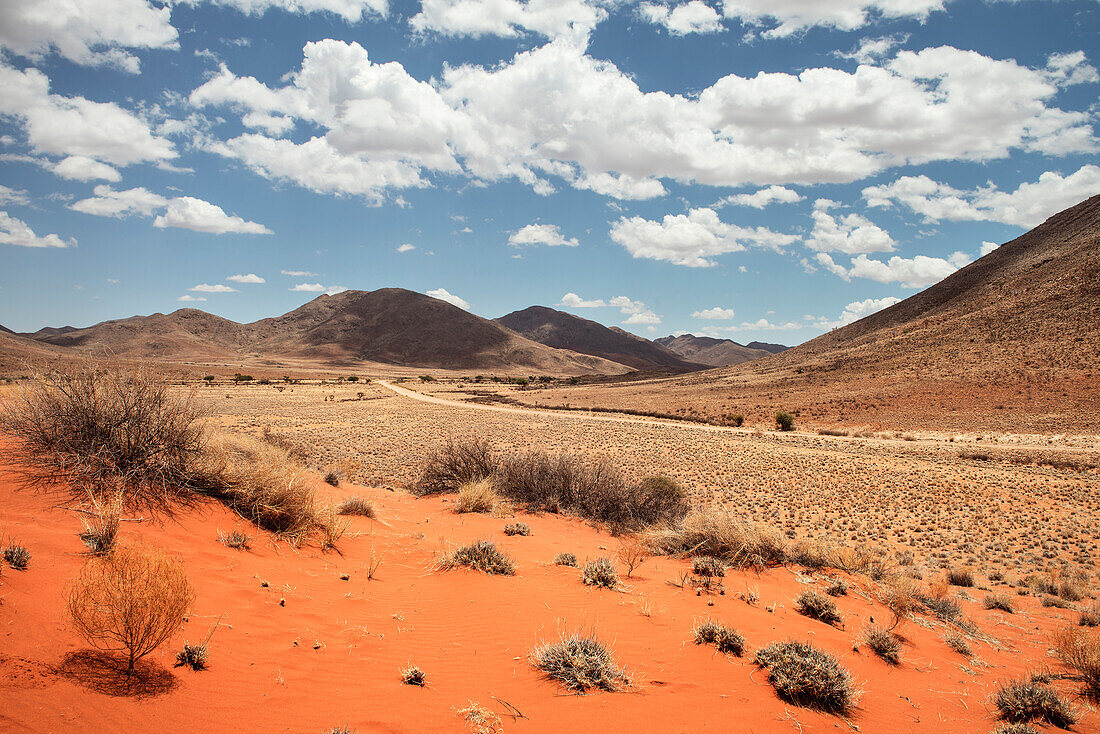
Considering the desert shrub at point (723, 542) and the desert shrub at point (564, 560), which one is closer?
the desert shrub at point (564, 560)

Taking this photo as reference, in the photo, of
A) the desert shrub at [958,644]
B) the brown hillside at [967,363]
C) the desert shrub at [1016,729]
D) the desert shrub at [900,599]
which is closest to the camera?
the desert shrub at [1016,729]

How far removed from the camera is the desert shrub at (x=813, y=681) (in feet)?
15.6

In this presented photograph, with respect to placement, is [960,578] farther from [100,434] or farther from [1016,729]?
[100,434]

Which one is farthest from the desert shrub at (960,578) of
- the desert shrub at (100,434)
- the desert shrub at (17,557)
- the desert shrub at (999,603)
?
the desert shrub at (17,557)

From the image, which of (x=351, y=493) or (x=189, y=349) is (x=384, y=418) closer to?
(x=351, y=493)

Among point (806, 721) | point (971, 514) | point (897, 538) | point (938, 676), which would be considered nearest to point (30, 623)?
point (806, 721)

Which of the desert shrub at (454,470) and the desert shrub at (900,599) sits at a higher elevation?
the desert shrub at (454,470)

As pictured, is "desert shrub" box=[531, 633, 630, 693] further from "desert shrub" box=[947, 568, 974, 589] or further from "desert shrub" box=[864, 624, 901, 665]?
"desert shrub" box=[947, 568, 974, 589]

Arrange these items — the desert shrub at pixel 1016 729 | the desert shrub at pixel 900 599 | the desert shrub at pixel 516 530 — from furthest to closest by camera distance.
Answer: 1. the desert shrub at pixel 516 530
2. the desert shrub at pixel 900 599
3. the desert shrub at pixel 1016 729

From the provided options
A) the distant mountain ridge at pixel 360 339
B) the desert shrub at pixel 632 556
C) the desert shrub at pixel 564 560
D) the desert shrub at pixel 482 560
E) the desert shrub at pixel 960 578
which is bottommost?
the desert shrub at pixel 960 578

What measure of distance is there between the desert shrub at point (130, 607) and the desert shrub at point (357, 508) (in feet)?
20.5

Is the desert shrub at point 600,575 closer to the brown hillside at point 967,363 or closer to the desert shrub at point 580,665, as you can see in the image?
the desert shrub at point 580,665

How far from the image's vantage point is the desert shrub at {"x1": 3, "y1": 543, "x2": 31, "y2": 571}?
4629 millimetres

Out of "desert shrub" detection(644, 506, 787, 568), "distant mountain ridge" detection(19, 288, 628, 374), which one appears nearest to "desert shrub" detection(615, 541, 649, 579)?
"desert shrub" detection(644, 506, 787, 568)
